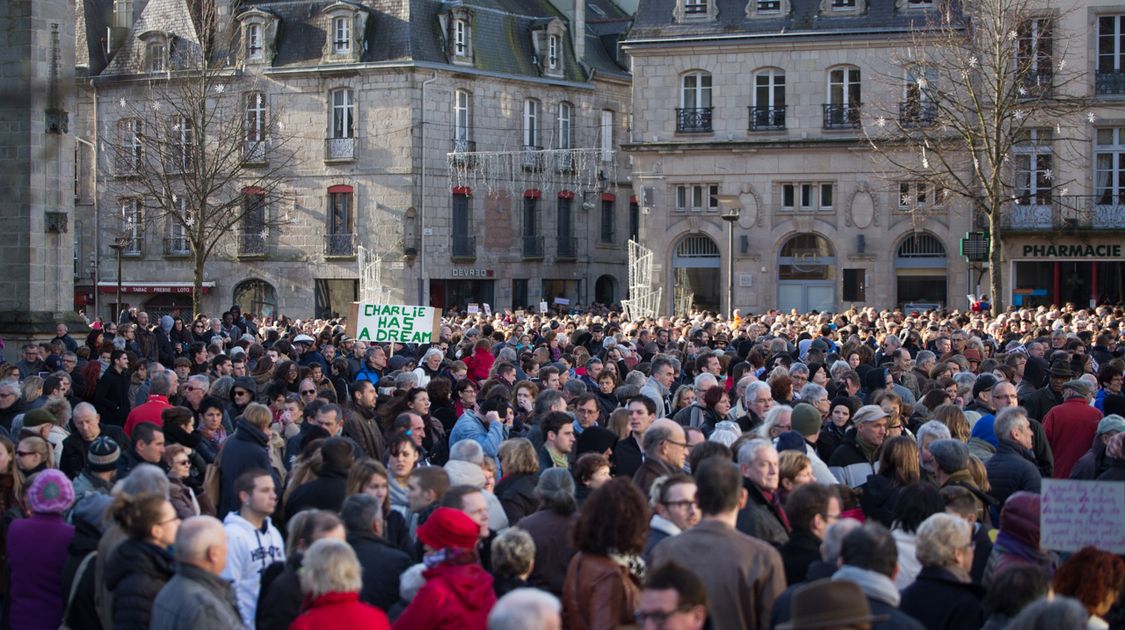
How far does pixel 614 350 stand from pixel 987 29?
19.0 meters

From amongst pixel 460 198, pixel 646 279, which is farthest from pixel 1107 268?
pixel 460 198

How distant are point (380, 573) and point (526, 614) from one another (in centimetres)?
206

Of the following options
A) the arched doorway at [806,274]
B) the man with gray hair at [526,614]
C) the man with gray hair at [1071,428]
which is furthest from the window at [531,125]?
the man with gray hair at [526,614]

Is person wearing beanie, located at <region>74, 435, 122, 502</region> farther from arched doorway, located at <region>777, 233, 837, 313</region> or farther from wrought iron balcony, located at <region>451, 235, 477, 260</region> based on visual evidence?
wrought iron balcony, located at <region>451, 235, 477, 260</region>

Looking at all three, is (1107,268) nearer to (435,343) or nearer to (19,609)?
(435,343)

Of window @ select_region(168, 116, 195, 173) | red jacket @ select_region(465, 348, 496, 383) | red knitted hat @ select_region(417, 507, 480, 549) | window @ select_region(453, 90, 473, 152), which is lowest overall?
red knitted hat @ select_region(417, 507, 480, 549)

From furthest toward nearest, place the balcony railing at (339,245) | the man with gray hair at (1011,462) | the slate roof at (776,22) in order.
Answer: the balcony railing at (339,245)
the slate roof at (776,22)
the man with gray hair at (1011,462)

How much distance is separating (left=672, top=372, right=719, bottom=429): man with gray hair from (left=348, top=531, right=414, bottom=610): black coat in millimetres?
5363

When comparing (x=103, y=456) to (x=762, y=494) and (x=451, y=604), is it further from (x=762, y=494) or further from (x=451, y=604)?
(x=762, y=494)

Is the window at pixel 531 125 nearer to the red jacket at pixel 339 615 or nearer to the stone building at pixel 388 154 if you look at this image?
the stone building at pixel 388 154

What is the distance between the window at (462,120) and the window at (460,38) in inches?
47.7

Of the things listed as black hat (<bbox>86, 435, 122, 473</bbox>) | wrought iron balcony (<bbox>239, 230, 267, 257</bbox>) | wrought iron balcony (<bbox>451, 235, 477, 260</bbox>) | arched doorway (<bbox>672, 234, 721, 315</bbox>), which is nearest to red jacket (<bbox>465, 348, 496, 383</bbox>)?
black hat (<bbox>86, 435, 122, 473</bbox>)

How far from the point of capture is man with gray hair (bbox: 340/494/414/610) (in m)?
6.94

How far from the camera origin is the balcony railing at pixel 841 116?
3934cm
